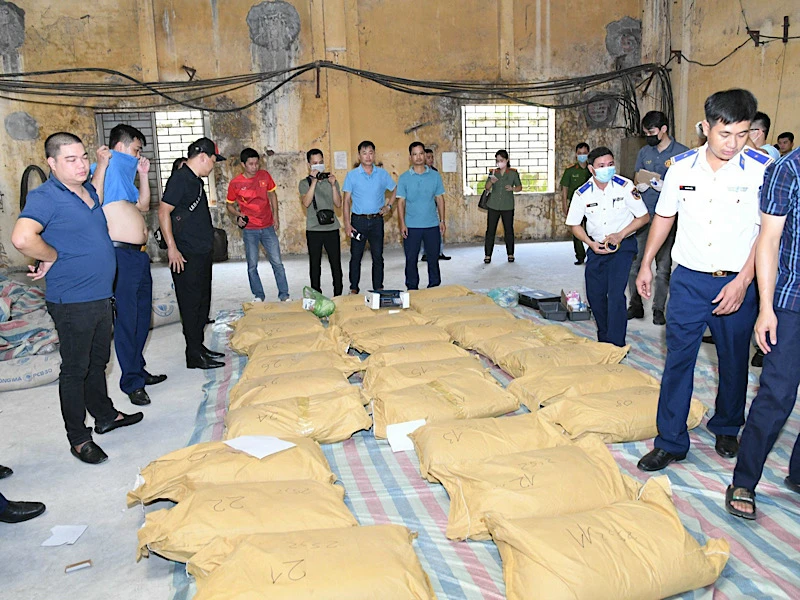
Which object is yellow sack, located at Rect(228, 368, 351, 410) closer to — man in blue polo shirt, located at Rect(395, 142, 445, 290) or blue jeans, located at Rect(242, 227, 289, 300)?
blue jeans, located at Rect(242, 227, 289, 300)

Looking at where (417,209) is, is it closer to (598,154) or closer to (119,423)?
(598,154)

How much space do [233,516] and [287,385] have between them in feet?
4.15

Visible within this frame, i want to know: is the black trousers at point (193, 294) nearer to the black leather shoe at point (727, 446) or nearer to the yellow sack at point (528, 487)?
the yellow sack at point (528, 487)

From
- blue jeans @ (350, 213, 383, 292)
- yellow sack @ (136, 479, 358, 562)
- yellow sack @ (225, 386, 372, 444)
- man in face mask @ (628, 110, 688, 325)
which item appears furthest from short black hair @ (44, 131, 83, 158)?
man in face mask @ (628, 110, 688, 325)

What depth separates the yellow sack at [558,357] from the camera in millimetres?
3656

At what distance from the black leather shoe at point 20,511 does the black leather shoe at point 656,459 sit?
2.52 meters

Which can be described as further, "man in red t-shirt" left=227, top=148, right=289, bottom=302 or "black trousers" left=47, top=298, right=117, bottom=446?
"man in red t-shirt" left=227, top=148, right=289, bottom=302

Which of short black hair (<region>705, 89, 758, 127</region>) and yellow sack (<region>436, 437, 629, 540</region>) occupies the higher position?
short black hair (<region>705, 89, 758, 127</region>)

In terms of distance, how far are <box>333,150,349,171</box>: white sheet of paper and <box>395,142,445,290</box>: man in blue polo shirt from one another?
4244 millimetres

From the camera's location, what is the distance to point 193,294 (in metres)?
4.51

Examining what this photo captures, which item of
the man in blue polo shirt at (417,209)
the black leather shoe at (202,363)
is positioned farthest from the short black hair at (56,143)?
the man in blue polo shirt at (417,209)

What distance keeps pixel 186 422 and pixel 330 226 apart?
3063 millimetres

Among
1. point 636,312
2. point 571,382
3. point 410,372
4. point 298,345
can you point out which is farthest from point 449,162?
point 571,382

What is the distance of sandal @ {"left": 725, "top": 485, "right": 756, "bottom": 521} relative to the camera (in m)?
2.35
